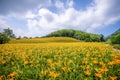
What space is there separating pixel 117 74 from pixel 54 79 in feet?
8.79

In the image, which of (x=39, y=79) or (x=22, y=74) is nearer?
(x=39, y=79)

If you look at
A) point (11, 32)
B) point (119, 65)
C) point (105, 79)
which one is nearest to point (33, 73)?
point (105, 79)

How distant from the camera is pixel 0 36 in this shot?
5253 cm

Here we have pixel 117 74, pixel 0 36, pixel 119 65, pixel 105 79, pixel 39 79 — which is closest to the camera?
pixel 105 79

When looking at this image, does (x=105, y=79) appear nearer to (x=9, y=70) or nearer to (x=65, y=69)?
(x=65, y=69)

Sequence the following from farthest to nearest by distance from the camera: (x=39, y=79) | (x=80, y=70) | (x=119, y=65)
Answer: (x=119, y=65) < (x=80, y=70) < (x=39, y=79)

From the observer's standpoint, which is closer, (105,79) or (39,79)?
(105,79)

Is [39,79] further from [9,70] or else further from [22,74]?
[9,70]

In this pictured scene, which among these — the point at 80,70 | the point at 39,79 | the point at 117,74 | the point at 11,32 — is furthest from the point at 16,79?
the point at 11,32

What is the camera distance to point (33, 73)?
22.9 ft

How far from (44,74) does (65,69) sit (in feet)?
3.36

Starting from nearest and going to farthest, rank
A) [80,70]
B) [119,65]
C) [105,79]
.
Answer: [105,79] < [80,70] < [119,65]

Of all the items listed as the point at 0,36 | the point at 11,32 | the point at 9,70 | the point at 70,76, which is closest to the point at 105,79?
the point at 70,76

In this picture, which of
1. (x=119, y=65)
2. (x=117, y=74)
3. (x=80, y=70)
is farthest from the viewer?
(x=119, y=65)
